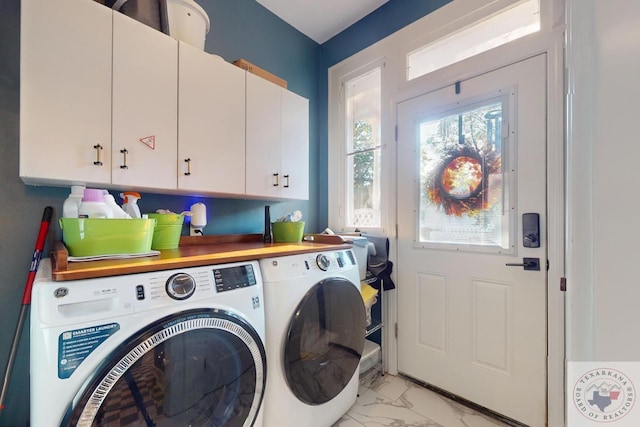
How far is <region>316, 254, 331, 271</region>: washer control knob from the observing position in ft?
4.67

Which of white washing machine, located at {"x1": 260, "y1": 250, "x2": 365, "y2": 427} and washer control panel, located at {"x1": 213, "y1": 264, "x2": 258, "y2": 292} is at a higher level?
washer control panel, located at {"x1": 213, "y1": 264, "x2": 258, "y2": 292}

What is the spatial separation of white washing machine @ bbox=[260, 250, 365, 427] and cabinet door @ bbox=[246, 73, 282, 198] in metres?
0.64

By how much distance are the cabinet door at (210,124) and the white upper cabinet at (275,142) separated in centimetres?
7

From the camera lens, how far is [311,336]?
1.33 metres

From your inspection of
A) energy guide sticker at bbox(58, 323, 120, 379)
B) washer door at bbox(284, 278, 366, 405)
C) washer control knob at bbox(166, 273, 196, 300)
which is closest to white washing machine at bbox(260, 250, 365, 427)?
washer door at bbox(284, 278, 366, 405)

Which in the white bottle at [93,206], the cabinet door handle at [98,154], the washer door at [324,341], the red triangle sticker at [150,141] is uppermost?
the red triangle sticker at [150,141]

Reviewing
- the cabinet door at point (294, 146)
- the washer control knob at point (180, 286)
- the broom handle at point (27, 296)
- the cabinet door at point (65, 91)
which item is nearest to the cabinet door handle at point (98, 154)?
the cabinet door at point (65, 91)

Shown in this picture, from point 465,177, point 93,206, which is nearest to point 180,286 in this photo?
point 93,206

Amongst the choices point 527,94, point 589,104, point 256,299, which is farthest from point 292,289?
point 527,94

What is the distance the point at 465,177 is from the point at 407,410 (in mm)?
1516

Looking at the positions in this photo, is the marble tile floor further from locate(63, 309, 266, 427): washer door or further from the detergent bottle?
the detergent bottle

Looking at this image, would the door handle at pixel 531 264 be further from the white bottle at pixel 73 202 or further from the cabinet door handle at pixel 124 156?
the white bottle at pixel 73 202

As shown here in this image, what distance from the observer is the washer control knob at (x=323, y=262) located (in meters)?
1.42

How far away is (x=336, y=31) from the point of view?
253cm
